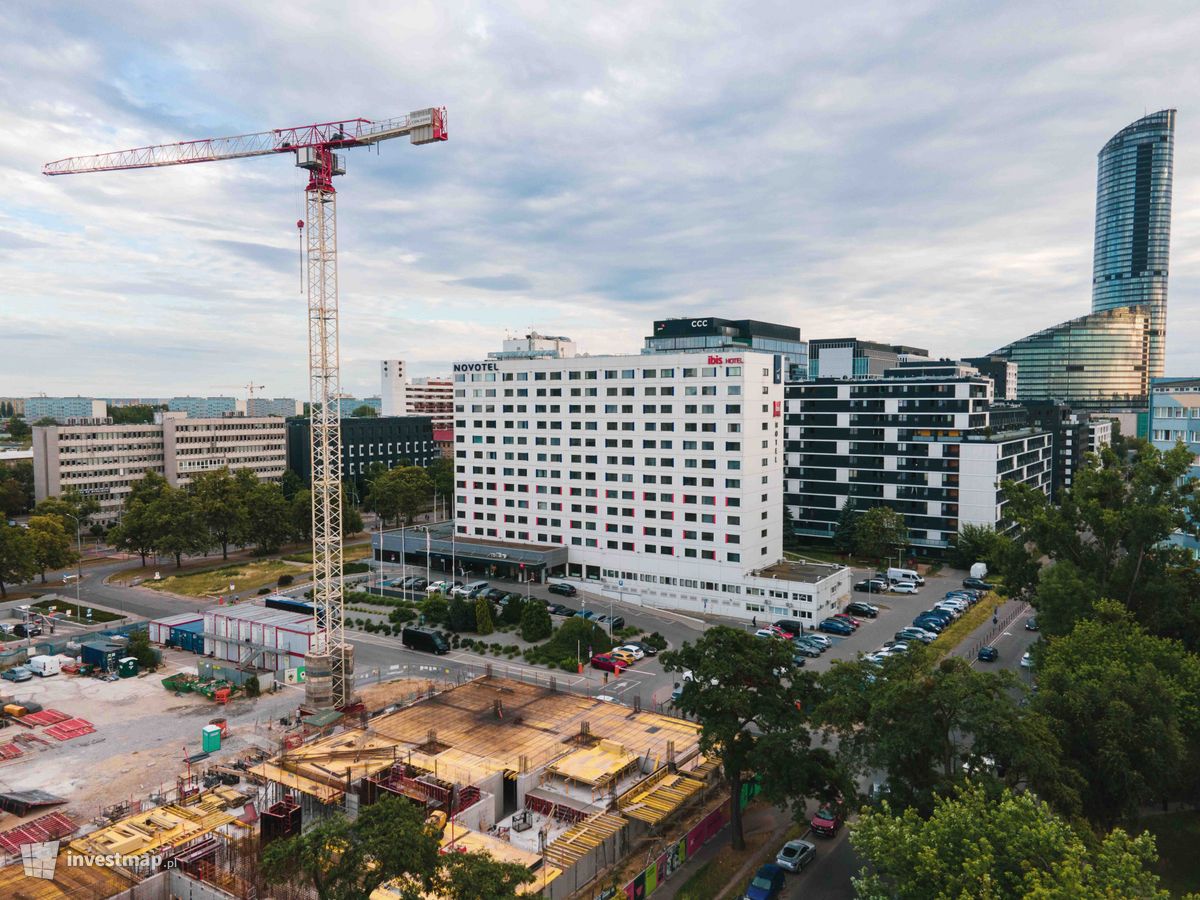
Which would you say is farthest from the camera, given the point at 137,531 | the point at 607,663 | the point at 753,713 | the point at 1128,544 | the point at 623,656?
the point at 137,531

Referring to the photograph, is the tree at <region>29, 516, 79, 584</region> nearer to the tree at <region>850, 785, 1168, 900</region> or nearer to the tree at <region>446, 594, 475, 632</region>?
the tree at <region>446, 594, 475, 632</region>

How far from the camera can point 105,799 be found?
38.2m

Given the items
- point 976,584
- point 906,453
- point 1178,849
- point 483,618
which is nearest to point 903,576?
point 976,584

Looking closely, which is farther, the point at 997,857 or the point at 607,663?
the point at 607,663

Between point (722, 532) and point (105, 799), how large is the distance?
4989 centimetres

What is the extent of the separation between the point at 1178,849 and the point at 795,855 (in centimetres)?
1723

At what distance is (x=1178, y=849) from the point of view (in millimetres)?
33406

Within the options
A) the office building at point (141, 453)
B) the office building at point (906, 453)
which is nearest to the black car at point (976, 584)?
the office building at point (906, 453)

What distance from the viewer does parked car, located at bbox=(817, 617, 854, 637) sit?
63.5m

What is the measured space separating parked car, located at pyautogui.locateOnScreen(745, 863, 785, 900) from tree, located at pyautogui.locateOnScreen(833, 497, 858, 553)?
205 ft

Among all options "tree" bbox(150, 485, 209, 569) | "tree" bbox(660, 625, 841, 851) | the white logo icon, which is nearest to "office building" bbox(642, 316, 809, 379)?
"tree" bbox(150, 485, 209, 569)

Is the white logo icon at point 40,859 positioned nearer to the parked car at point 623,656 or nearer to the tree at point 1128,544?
the parked car at point 623,656

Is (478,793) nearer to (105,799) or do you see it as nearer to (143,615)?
(105,799)

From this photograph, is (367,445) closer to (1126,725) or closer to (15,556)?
(15,556)
